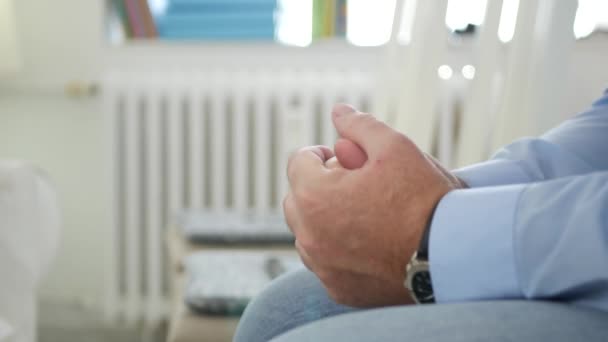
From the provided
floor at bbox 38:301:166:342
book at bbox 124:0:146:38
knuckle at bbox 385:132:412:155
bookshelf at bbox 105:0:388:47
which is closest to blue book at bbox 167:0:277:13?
bookshelf at bbox 105:0:388:47

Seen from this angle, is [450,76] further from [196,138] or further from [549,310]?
[549,310]

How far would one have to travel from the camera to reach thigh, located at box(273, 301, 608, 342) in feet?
1.31

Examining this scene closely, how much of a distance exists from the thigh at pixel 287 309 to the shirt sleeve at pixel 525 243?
0.15m

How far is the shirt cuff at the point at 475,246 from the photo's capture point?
492 mm

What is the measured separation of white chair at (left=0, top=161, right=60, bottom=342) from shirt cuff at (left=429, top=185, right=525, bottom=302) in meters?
0.80

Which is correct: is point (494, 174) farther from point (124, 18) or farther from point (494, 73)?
point (124, 18)

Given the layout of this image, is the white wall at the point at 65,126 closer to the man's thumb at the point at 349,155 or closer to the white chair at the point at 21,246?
the white chair at the point at 21,246

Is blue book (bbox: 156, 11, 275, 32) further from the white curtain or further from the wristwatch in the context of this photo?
the wristwatch

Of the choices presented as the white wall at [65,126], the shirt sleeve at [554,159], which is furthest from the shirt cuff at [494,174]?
the white wall at [65,126]

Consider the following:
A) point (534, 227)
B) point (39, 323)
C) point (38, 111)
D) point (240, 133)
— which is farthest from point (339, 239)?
point (38, 111)

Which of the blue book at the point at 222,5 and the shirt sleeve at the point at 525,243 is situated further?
the blue book at the point at 222,5

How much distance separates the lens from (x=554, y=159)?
2.24 feet

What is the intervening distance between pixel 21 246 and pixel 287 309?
2.51ft

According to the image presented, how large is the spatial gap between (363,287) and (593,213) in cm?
18
